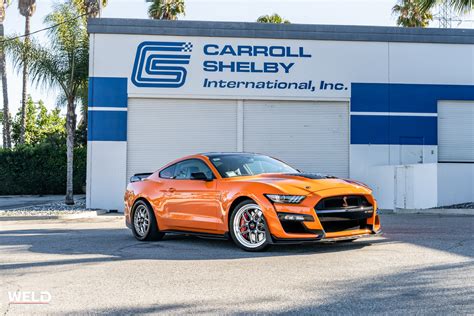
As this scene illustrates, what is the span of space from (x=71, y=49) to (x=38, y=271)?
13.6 meters

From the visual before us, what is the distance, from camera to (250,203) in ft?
27.7

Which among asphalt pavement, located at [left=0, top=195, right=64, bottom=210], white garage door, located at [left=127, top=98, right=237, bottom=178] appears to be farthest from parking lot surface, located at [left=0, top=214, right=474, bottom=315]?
asphalt pavement, located at [left=0, top=195, right=64, bottom=210]

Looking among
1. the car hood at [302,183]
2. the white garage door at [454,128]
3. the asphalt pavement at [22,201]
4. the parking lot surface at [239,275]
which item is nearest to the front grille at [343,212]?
the car hood at [302,183]

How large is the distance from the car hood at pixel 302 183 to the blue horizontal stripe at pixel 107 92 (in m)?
10.7

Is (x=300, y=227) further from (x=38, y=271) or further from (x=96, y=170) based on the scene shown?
(x=96, y=170)

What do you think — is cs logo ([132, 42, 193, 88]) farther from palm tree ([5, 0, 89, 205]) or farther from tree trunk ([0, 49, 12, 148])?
tree trunk ([0, 49, 12, 148])

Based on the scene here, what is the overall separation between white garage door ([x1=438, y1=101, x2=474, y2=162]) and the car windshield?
1132 cm

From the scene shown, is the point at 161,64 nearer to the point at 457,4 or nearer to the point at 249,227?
the point at 457,4

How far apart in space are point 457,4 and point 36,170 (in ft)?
63.7

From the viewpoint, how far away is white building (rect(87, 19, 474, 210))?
1883 cm

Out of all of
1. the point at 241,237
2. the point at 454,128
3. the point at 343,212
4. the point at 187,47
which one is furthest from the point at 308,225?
the point at 454,128

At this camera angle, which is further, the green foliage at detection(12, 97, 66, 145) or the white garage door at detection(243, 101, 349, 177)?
the green foliage at detection(12, 97, 66, 145)

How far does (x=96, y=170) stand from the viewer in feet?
61.3

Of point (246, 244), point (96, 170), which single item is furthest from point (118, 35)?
point (246, 244)
